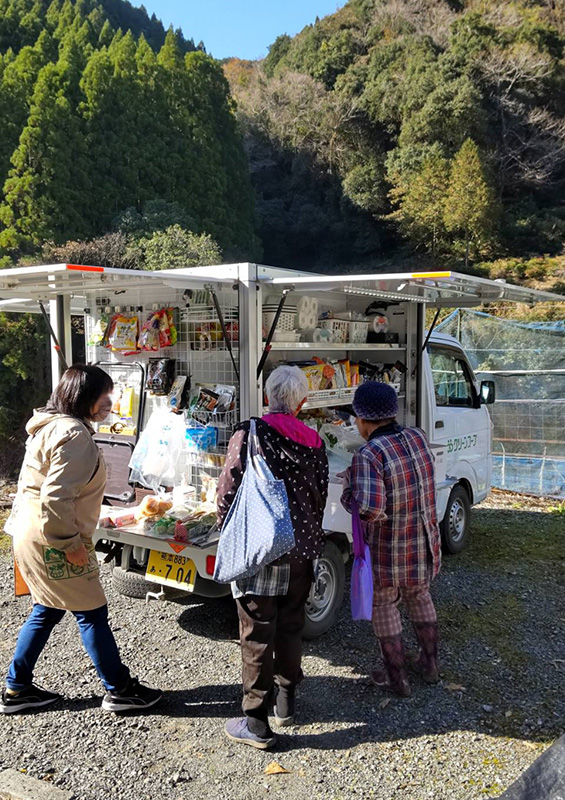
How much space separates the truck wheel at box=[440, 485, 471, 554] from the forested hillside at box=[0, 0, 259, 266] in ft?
38.6

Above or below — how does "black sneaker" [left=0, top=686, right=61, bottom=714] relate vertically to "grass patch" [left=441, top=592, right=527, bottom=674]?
above

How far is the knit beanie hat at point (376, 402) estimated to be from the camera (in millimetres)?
3145

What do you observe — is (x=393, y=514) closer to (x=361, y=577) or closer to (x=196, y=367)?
(x=361, y=577)

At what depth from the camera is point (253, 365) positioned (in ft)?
12.1

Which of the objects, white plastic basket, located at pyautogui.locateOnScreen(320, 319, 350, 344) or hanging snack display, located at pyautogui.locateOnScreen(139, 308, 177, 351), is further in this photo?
white plastic basket, located at pyautogui.locateOnScreen(320, 319, 350, 344)

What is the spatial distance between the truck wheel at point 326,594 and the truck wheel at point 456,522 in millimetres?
1870

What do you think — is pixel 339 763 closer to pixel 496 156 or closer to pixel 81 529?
pixel 81 529

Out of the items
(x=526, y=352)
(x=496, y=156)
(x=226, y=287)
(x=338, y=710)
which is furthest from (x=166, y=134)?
(x=338, y=710)

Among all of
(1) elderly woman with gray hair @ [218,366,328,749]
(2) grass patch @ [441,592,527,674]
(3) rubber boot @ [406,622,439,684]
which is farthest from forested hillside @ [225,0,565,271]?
(1) elderly woman with gray hair @ [218,366,328,749]

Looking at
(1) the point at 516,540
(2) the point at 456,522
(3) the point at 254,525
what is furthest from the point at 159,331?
(1) the point at 516,540

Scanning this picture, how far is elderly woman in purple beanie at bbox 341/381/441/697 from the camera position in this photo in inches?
121

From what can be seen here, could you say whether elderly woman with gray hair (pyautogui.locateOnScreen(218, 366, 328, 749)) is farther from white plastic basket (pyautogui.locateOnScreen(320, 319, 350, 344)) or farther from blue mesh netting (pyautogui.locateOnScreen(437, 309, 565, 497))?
blue mesh netting (pyautogui.locateOnScreen(437, 309, 565, 497))

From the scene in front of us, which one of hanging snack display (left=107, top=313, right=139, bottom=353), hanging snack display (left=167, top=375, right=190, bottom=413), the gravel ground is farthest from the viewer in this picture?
hanging snack display (left=107, top=313, right=139, bottom=353)

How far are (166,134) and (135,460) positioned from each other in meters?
21.1
